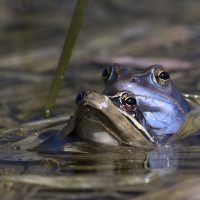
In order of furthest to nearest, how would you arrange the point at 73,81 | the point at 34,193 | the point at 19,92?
the point at 73,81 < the point at 19,92 < the point at 34,193

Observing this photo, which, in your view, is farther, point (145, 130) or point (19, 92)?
point (19, 92)

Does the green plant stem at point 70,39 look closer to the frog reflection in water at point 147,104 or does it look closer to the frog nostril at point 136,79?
the frog reflection in water at point 147,104

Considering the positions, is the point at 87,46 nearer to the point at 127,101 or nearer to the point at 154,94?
the point at 154,94

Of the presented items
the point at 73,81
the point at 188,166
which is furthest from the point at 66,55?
the point at 73,81

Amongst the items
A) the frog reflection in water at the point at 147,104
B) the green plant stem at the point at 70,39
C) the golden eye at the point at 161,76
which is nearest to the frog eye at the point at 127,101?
the frog reflection in water at the point at 147,104

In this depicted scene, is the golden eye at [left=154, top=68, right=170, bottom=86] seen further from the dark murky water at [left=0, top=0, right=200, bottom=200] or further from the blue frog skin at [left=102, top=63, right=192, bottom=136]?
the dark murky water at [left=0, top=0, right=200, bottom=200]

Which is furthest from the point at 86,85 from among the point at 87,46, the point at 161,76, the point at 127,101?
the point at 127,101

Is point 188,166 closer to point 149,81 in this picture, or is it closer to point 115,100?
point 115,100
